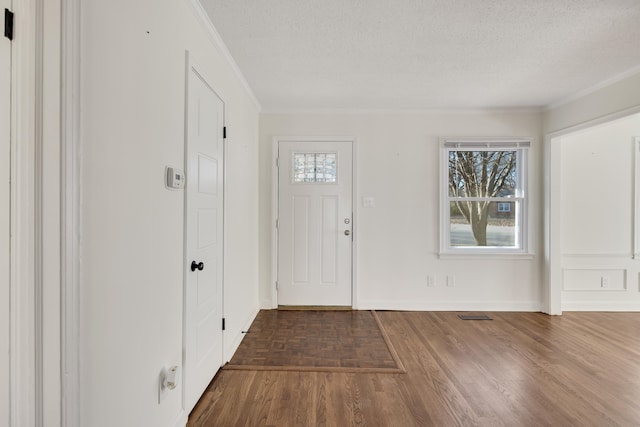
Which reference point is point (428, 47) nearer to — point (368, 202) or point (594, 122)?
point (368, 202)

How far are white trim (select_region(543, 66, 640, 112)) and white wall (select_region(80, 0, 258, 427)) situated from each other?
11.4ft

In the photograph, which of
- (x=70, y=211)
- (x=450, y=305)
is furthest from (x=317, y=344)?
(x=70, y=211)

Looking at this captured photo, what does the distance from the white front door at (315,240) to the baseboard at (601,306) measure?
260 cm

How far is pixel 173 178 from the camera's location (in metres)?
1.50

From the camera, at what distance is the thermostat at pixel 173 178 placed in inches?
58.3

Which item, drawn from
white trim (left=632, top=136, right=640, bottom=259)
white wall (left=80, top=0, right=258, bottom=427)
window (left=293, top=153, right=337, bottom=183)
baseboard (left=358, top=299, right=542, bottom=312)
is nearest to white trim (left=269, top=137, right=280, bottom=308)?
window (left=293, top=153, right=337, bottom=183)

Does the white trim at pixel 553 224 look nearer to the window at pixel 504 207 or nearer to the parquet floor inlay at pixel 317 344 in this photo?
the window at pixel 504 207

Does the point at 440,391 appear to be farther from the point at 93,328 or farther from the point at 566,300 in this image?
the point at 566,300

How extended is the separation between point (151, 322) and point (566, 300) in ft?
14.2

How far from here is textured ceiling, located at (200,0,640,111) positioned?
71.9 inches
